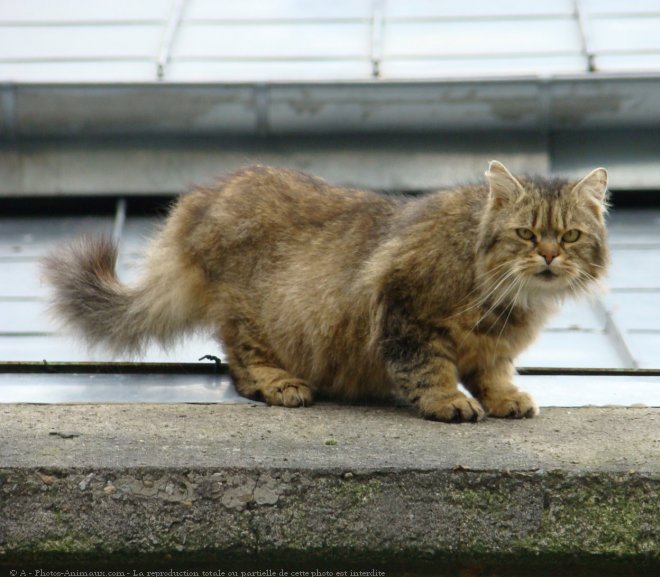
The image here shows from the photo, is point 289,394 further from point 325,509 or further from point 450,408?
point 325,509

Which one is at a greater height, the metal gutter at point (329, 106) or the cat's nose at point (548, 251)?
the metal gutter at point (329, 106)

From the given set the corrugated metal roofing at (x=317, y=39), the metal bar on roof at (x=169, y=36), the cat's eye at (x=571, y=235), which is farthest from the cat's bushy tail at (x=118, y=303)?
the metal bar on roof at (x=169, y=36)

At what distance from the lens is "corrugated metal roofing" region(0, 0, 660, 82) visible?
6477mm

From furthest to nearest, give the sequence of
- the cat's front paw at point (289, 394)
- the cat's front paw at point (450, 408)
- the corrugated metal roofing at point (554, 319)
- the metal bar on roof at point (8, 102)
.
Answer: the metal bar on roof at point (8, 102), the corrugated metal roofing at point (554, 319), the cat's front paw at point (289, 394), the cat's front paw at point (450, 408)

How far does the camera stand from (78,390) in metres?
4.19

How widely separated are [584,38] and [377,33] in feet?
3.96

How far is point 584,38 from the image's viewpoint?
6.76 metres

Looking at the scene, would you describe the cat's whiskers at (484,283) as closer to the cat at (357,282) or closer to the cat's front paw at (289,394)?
the cat at (357,282)

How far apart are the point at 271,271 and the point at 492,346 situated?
3.16 ft

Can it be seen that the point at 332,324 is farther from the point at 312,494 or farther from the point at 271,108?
the point at 271,108

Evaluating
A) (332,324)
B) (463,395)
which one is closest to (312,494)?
(463,395)

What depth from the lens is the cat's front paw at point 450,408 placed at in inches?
154

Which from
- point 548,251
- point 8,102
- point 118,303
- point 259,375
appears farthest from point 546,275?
point 8,102

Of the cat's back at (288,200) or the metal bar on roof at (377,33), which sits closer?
the cat's back at (288,200)
